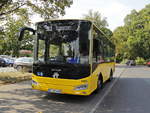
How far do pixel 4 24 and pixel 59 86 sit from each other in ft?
29.3

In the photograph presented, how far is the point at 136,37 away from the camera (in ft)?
184

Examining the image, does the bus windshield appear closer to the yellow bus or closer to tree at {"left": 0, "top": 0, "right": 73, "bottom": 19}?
the yellow bus

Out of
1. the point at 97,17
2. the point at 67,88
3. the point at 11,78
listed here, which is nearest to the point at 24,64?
the point at 11,78

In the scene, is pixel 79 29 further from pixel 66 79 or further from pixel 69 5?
pixel 69 5

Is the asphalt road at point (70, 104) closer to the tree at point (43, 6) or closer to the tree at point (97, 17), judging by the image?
the tree at point (43, 6)

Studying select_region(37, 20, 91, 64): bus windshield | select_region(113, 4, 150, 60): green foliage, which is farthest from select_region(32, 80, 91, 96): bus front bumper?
Result: select_region(113, 4, 150, 60): green foliage

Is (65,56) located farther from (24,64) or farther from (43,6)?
(24,64)

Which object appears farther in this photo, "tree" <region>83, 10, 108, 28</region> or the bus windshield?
"tree" <region>83, 10, 108, 28</region>

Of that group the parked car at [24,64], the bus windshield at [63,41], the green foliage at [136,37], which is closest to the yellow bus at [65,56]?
the bus windshield at [63,41]

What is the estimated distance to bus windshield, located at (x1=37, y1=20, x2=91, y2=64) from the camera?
692cm

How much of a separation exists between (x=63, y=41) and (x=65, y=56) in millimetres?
616

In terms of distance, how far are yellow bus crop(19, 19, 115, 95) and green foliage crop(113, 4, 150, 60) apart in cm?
5087

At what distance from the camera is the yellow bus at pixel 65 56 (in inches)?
271

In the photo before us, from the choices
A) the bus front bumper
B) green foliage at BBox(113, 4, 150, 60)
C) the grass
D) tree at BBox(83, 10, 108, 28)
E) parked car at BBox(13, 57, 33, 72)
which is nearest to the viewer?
the bus front bumper
